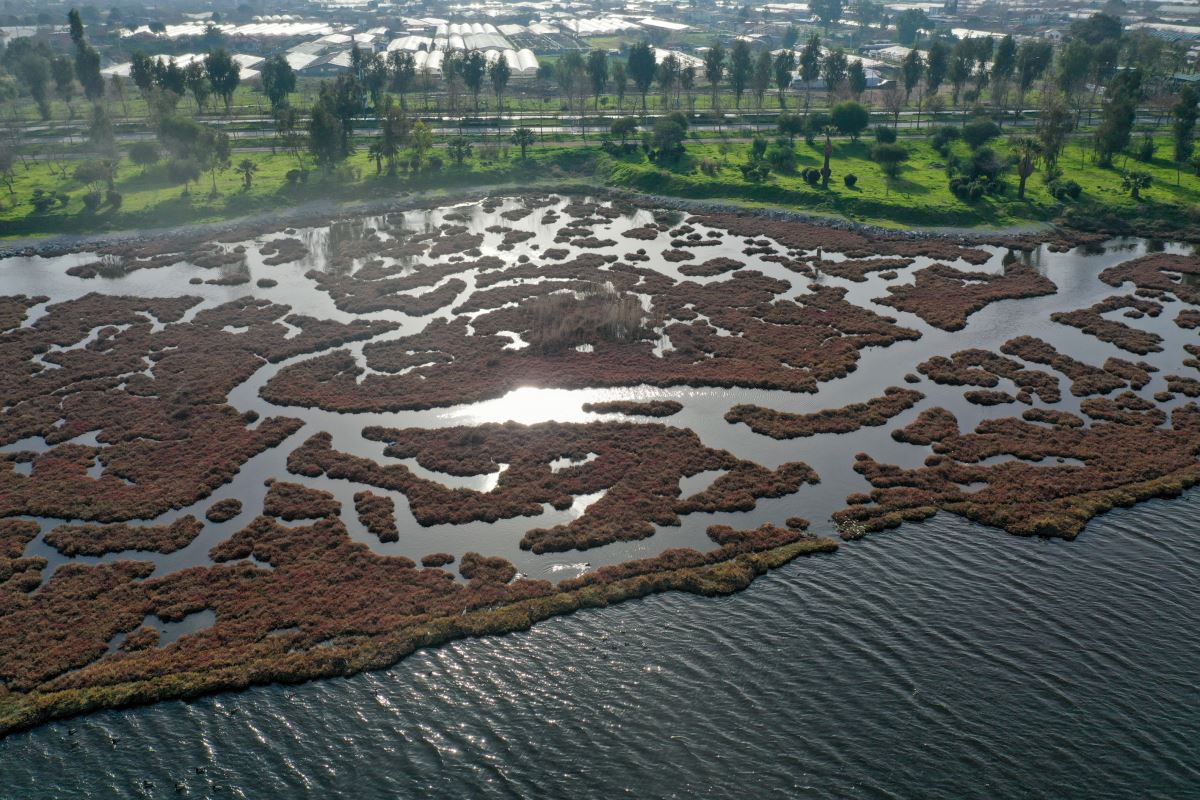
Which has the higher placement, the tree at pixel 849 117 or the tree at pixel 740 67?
the tree at pixel 740 67

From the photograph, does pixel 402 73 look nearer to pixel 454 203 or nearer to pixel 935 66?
pixel 454 203

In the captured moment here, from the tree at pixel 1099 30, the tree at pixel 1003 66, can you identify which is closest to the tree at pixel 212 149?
the tree at pixel 1003 66

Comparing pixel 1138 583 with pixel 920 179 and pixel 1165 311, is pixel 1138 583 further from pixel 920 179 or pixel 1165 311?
pixel 920 179

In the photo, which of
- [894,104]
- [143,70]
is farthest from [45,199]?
[894,104]

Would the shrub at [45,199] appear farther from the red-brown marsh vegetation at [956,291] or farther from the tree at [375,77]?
the red-brown marsh vegetation at [956,291]

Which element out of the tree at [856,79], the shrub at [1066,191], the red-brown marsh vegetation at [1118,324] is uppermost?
the tree at [856,79]

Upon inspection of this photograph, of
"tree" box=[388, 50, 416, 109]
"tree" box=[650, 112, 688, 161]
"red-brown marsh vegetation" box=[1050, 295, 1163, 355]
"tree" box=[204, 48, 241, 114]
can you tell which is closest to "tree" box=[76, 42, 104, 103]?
"tree" box=[204, 48, 241, 114]
